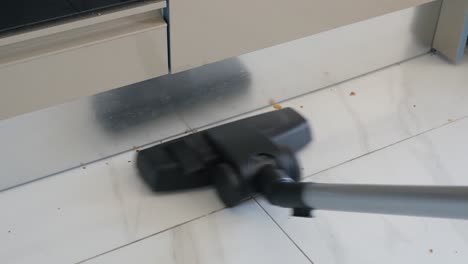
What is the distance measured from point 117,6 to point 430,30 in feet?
2.61

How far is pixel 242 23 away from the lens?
107cm

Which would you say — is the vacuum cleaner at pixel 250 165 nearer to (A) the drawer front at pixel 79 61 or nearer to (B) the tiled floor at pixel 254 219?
(B) the tiled floor at pixel 254 219

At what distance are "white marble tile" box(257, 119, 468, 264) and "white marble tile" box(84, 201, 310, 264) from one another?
1.1 inches

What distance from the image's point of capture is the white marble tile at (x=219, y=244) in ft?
3.24

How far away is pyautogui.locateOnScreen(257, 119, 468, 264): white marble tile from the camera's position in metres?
1.00

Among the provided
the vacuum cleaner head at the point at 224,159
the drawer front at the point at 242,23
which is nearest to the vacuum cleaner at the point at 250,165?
the vacuum cleaner head at the point at 224,159

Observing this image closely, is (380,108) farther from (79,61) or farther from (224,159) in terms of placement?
(79,61)

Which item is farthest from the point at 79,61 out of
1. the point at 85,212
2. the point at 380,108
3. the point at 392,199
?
the point at 380,108

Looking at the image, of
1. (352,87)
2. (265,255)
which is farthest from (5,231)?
(352,87)

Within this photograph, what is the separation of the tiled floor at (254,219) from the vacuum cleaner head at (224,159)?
0.03m

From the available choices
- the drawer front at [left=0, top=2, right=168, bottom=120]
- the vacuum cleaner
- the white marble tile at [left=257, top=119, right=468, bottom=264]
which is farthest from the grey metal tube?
the drawer front at [left=0, top=2, right=168, bottom=120]

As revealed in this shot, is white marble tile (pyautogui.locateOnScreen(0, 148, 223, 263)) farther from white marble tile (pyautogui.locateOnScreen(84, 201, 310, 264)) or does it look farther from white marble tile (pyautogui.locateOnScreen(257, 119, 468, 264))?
white marble tile (pyautogui.locateOnScreen(257, 119, 468, 264))

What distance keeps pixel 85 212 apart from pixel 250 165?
0.91ft

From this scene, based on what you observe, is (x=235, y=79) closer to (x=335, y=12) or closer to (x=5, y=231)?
(x=335, y=12)
